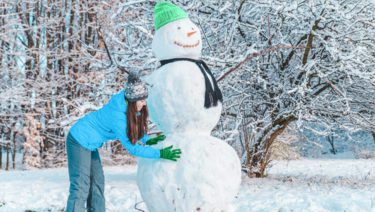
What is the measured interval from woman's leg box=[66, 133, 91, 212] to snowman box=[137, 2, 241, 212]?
1.76ft

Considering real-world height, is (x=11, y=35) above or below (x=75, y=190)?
above

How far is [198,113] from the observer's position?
2.36 metres

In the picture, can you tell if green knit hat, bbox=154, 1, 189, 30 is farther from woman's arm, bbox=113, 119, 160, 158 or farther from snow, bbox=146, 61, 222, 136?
woman's arm, bbox=113, 119, 160, 158

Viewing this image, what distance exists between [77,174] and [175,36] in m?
1.49

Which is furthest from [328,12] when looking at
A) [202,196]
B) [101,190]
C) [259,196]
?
[101,190]

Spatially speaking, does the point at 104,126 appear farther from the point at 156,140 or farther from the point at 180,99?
the point at 180,99

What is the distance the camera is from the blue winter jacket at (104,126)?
2.27m

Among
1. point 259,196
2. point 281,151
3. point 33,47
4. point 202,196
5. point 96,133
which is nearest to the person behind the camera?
point 202,196

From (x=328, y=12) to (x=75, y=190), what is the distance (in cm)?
430

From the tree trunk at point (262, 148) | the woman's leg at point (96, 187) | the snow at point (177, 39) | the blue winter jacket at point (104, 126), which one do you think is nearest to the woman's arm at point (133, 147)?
the blue winter jacket at point (104, 126)

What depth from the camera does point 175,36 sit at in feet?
8.10

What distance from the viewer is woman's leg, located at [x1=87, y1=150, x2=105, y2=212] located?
2.72 m

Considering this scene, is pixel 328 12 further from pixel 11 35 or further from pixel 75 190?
pixel 11 35

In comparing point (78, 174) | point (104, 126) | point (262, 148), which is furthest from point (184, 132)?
point (262, 148)
